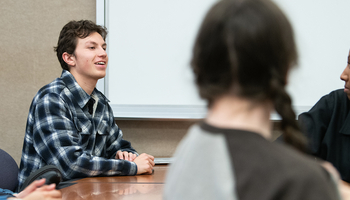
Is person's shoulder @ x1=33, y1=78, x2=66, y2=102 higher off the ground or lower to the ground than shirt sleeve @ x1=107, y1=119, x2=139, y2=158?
higher

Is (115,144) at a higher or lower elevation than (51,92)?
lower

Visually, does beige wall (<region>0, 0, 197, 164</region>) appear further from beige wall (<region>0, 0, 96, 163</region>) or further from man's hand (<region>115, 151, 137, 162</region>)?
man's hand (<region>115, 151, 137, 162</region>)

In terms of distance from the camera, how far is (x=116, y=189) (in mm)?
1042

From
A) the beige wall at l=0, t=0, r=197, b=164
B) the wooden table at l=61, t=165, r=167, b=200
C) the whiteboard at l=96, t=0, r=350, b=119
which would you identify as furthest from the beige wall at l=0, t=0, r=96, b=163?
A: the wooden table at l=61, t=165, r=167, b=200

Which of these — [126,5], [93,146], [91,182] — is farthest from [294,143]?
[126,5]

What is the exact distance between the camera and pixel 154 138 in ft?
7.39

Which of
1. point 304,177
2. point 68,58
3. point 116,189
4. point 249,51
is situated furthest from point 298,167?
point 68,58

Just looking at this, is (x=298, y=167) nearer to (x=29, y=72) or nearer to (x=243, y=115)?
(x=243, y=115)

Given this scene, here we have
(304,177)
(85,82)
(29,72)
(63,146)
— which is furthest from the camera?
(29,72)

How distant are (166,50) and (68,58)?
0.74 m

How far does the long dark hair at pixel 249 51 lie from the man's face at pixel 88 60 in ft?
4.32

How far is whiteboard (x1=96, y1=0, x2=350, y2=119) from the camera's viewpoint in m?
2.14

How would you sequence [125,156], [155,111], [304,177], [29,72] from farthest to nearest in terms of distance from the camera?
[29,72]
[155,111]
[125,156]
[304,177]

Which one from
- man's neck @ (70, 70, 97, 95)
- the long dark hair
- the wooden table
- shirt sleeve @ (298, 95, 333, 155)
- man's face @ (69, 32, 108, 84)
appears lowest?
the wooden table
